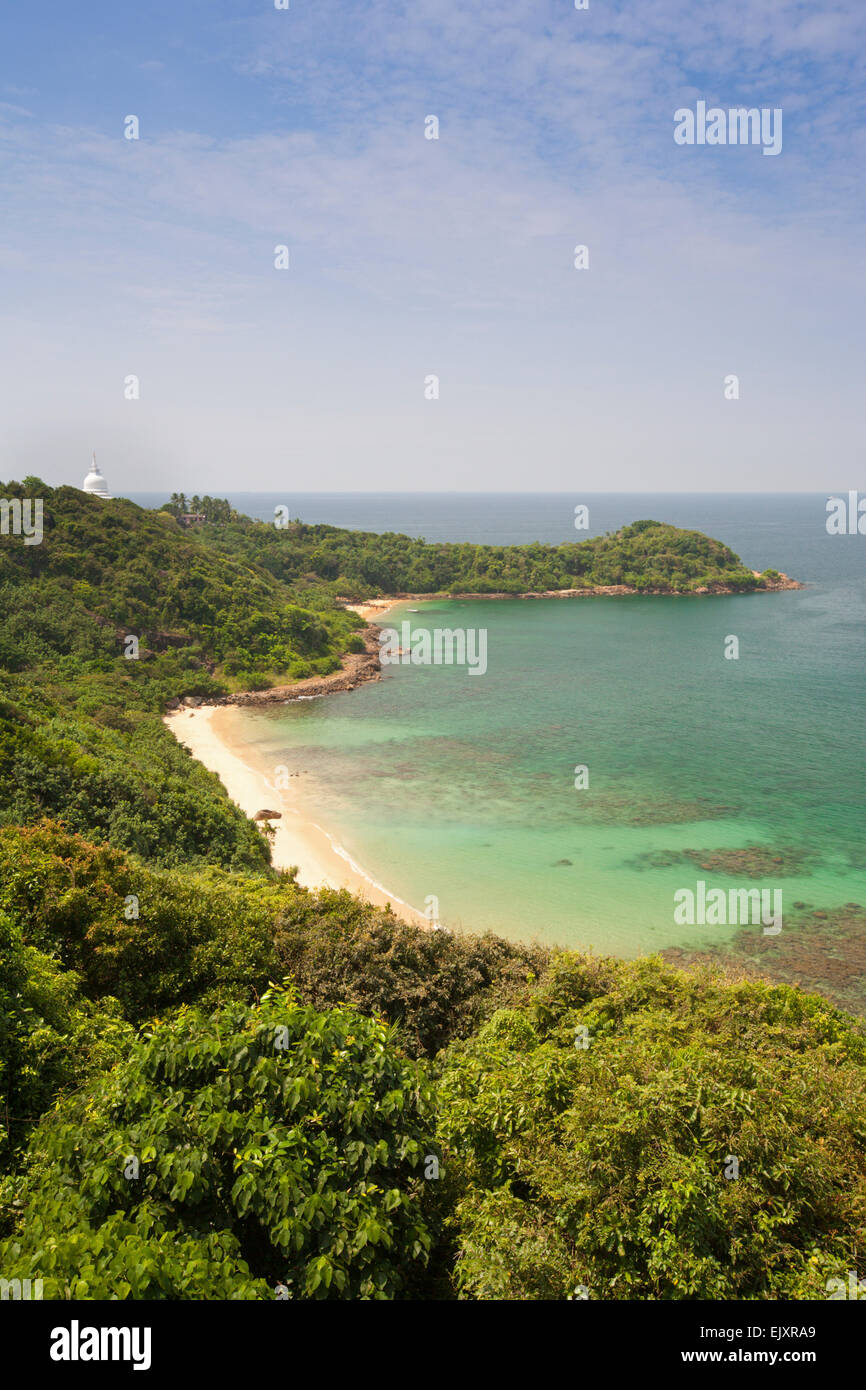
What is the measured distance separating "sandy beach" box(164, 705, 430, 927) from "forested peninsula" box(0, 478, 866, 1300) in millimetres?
5710

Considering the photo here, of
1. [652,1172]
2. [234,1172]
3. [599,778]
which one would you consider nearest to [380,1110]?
[234,1172]

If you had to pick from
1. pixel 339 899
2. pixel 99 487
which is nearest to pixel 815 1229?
pixel 339 899

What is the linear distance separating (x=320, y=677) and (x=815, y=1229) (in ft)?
165

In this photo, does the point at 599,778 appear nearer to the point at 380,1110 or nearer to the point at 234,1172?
the point at 380,1110

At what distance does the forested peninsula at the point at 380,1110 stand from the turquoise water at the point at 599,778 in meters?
10.1

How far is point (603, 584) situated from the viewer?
99062mm

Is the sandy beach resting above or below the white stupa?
below

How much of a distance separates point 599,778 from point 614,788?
135cm

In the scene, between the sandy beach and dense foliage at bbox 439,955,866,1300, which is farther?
the sandy beach

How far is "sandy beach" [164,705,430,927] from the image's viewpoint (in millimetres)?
25609

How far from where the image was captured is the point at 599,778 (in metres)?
36.0

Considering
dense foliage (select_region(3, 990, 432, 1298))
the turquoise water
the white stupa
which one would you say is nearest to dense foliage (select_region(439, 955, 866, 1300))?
dense foliage (select_region(3, 990, 432, 1298))

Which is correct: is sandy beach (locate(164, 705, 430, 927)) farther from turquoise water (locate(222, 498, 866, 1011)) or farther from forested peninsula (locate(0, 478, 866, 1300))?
forested peninsula (locate(0, 478, 866, 1300))
